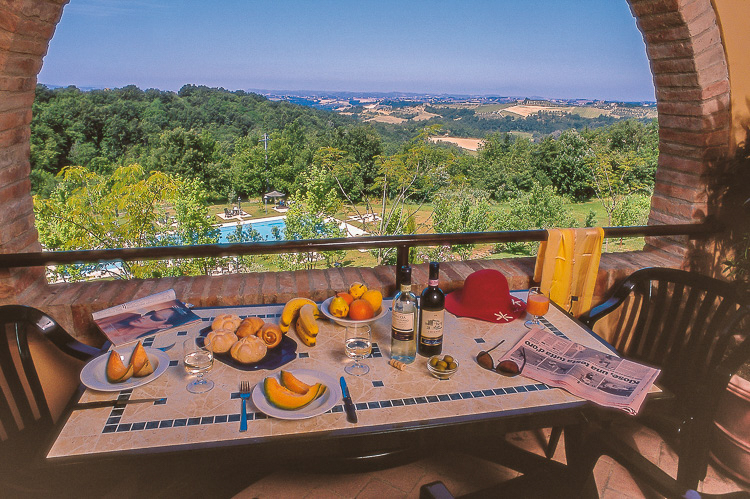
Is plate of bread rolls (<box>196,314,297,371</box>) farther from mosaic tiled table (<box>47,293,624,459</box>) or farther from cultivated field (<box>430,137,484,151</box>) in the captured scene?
cultivated field (<box>430,137,484,151</box>)

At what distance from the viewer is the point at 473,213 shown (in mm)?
15477

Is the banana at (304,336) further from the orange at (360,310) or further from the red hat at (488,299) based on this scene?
the red hat at (488,299)

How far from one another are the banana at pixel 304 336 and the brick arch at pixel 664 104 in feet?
3.75

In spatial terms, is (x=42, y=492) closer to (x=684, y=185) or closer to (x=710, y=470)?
(x=710, y=470)

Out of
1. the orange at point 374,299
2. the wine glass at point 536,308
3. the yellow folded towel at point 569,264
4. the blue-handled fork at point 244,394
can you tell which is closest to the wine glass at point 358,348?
the orange at point 374,299

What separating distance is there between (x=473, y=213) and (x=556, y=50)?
76.3 ft

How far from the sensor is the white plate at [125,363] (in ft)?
3.87

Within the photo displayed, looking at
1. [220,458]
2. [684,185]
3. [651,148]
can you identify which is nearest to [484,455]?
[220,458]

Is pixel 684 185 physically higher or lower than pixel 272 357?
higher

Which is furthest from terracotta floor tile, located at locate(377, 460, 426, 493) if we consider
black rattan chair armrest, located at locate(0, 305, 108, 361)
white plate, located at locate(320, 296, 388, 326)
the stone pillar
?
the stone pillar

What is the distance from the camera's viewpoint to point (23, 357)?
1.44 metres

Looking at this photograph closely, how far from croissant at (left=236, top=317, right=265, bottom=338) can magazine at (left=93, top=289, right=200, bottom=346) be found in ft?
0.84

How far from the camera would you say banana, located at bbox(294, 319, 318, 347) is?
4.63ft

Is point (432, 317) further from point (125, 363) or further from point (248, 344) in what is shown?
point (125, 363)
